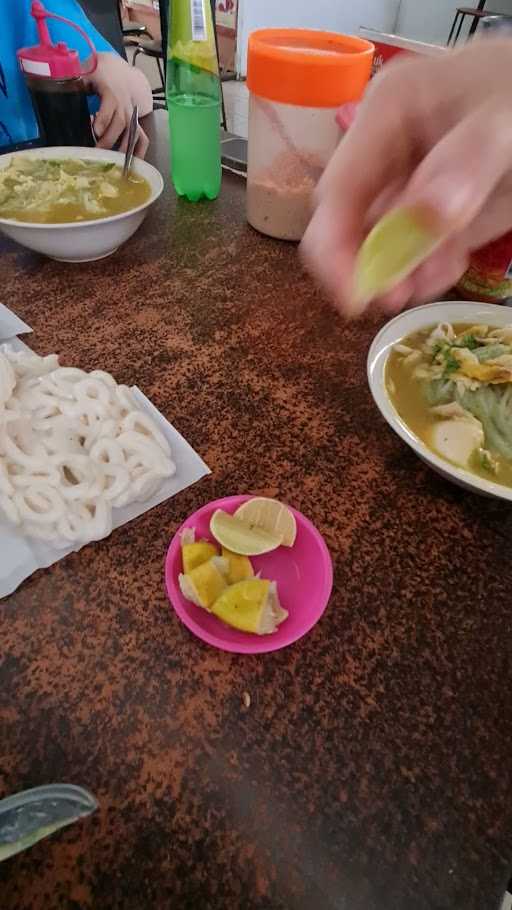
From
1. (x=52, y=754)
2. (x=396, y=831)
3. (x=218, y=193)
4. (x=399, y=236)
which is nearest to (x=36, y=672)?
(x=52, y=754)

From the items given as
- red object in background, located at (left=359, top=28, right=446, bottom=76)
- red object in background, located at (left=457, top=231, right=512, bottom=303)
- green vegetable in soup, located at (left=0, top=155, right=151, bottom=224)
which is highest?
red object in background, located at (left=359, top=28, right=446, bottom=76)

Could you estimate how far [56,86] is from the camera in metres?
0.98

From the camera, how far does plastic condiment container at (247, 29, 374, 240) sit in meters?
0.83

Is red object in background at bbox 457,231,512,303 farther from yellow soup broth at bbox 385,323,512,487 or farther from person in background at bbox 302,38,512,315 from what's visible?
person in background at bbox 302,38,512,315

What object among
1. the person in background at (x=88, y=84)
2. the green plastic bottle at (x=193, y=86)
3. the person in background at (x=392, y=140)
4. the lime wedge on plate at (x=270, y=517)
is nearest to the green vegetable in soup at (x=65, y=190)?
the green plastic bottle at (x=193, y=86)

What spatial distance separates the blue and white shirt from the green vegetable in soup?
427 mm

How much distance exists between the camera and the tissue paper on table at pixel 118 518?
511 mm

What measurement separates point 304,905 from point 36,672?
276 millimetres

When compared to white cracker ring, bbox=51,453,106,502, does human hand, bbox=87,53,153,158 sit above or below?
above

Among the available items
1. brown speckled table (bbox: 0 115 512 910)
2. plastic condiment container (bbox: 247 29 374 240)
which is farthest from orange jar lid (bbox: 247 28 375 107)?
brown speckled table (bbox: 0 115 512 910)

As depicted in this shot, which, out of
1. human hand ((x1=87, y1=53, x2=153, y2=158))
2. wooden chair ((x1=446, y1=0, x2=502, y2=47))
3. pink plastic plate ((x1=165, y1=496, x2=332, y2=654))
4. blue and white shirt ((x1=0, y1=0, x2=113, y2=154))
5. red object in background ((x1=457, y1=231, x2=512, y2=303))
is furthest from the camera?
wooden chair ((x1=446, y1=0, x2=502, y2=47))

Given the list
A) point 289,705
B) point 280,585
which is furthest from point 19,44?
point 289,705

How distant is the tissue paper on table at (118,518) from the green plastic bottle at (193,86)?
64 centimetres

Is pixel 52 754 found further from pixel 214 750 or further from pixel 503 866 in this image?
pixel 503 866
